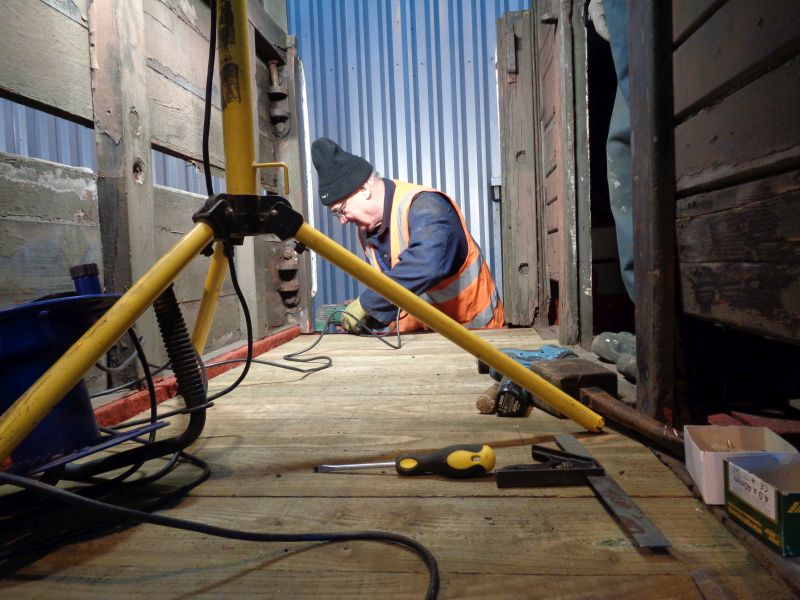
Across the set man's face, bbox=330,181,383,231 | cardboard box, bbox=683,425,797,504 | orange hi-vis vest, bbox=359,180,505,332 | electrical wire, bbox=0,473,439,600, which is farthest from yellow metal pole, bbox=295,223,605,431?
man's face, bbox=330,181,383,231

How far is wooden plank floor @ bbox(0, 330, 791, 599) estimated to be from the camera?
590 millimetres

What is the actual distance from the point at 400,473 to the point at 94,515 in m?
0.47

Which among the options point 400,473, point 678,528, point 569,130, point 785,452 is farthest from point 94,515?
point 569,130

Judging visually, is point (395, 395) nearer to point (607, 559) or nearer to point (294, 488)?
point (294, 488)

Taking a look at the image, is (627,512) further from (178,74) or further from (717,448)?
(178,74)

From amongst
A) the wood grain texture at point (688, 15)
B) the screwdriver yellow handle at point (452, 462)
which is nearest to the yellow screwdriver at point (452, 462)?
the screwdriver yellow handle at point (452, 462)

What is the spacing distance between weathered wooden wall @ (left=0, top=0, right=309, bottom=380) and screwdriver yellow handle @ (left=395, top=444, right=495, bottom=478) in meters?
0.93

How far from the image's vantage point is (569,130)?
1977mm

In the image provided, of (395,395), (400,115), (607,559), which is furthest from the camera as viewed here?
(400,115)

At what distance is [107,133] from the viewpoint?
1420 millimetres

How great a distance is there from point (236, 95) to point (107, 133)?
2.29ft

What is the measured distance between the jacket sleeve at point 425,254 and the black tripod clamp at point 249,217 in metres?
1.53

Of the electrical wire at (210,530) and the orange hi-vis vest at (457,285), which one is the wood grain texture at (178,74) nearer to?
the orange hi-vis vest at (457,285)

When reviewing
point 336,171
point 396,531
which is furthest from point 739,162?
point 336,171
